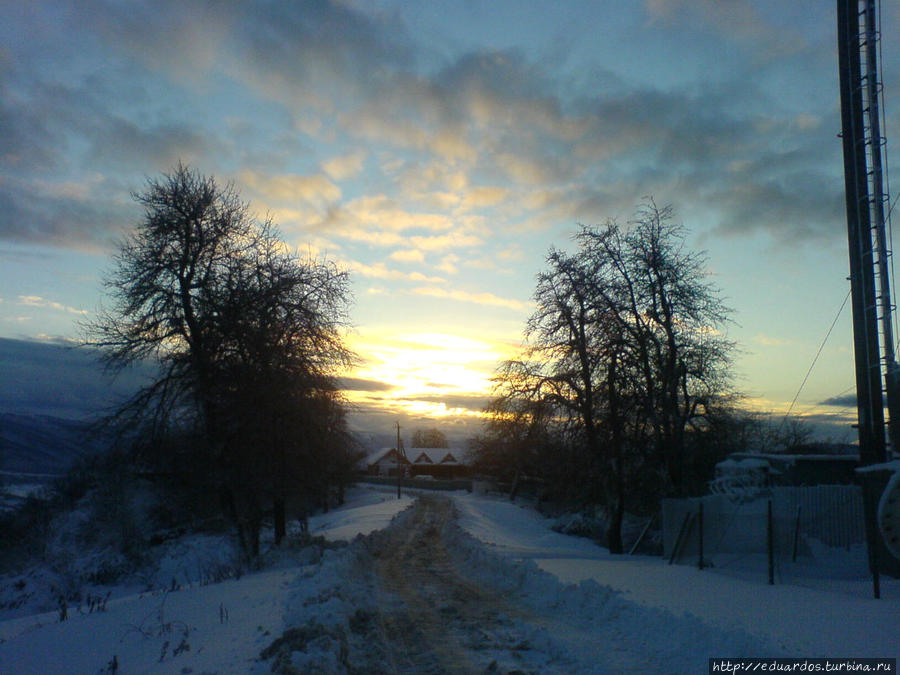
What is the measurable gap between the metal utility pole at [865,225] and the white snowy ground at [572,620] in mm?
4137

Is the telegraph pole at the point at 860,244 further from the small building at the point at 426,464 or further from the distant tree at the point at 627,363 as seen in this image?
the small building at the point at 426,464

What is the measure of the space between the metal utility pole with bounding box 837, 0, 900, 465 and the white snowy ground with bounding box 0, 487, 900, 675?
414 centimetres

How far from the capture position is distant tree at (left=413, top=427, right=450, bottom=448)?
185500 millimetres

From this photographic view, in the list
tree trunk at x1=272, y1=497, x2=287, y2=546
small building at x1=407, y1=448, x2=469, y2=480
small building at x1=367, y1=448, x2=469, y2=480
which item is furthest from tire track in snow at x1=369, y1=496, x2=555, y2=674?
small building at x1=407, y1=448, x2=469, y2=480

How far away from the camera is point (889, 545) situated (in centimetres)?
954

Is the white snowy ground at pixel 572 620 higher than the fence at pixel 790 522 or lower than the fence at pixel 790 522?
lower

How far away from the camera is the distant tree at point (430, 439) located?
609 feet

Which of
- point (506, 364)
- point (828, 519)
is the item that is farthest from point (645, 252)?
point (828, 519)

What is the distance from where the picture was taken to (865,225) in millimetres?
15672

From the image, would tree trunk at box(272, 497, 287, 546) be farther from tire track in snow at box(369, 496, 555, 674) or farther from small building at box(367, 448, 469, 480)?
small building at box(367, 448, 469, 480)

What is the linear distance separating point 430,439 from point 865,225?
17933 centimetres

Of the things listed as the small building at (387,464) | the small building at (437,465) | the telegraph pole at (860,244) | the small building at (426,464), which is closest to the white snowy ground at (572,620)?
the telegraph pole at (860,244)

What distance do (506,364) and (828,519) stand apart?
1260 cm

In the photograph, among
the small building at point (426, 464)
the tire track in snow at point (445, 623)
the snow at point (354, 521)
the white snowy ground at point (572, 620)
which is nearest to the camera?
the white snowy ground at point (572, 620)
